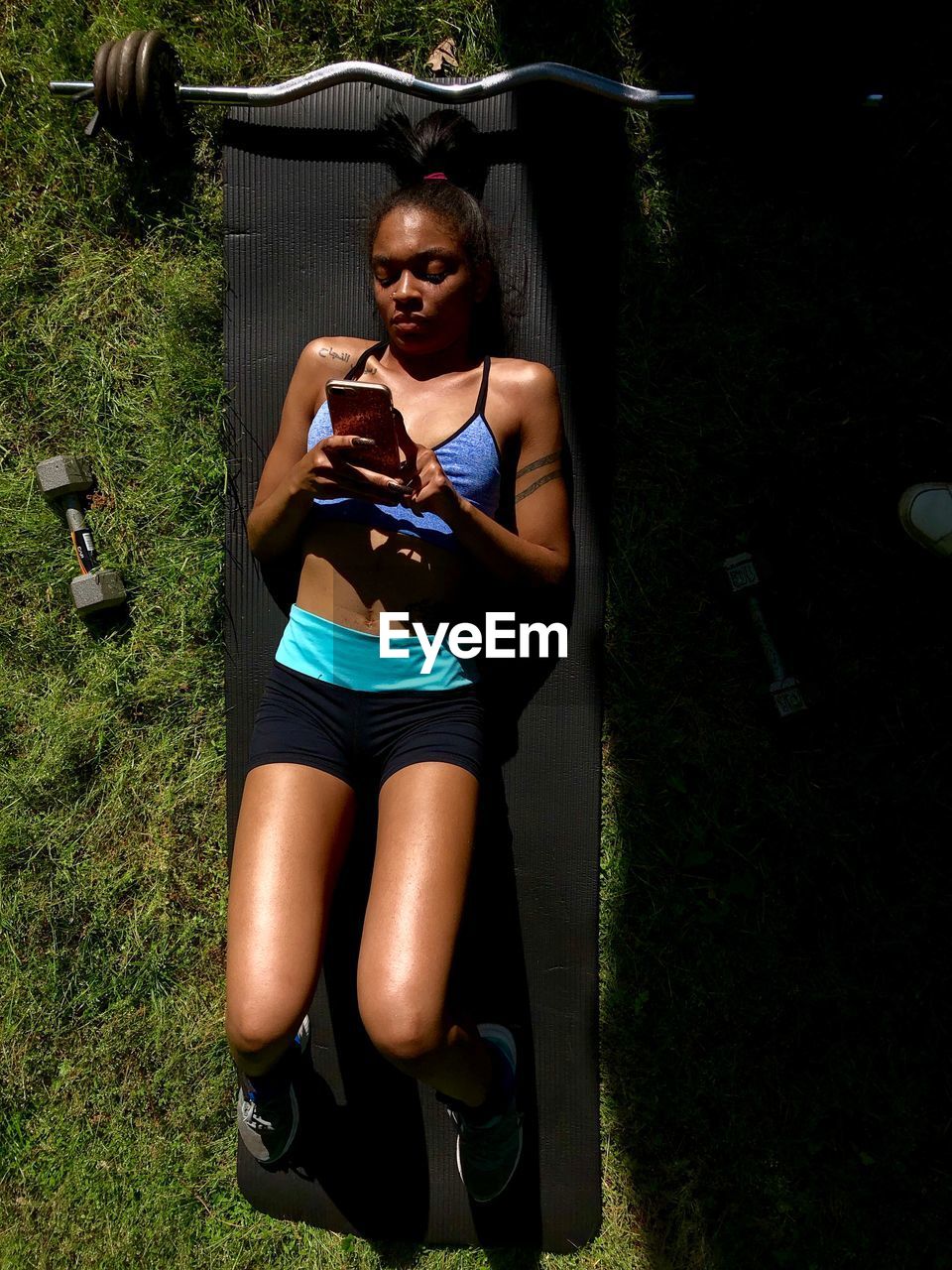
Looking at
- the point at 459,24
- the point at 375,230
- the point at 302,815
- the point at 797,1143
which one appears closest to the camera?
the point at 302,815

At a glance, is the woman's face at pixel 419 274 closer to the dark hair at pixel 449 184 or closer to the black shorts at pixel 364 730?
the dark hair at pixel 449 184

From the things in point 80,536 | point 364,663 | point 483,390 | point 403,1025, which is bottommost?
point 403,1025

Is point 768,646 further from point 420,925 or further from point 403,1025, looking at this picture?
point 403,1025

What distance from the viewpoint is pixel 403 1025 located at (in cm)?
221

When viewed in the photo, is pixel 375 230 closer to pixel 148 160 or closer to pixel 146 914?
pixel 148 160

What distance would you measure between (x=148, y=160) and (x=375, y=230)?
1.14 m

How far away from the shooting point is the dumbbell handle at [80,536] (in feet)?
9.97

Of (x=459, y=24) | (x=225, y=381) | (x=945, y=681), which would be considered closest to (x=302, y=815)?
(x=225, y=381)

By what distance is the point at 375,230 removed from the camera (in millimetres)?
2570

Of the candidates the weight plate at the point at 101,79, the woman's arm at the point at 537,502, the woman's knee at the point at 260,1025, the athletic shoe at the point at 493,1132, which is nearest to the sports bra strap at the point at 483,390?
the woman's arm at the point at 537,502

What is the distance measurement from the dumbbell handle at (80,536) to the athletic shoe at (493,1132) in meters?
2.15

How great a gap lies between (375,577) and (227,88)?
180 cm

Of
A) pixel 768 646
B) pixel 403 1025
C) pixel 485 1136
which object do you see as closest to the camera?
pixel 403 1025

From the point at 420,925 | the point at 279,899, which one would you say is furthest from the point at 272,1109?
the point at 420,925
